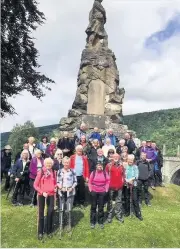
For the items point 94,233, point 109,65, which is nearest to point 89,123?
point 109,65

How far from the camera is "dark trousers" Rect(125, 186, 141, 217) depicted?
1160 centimetres

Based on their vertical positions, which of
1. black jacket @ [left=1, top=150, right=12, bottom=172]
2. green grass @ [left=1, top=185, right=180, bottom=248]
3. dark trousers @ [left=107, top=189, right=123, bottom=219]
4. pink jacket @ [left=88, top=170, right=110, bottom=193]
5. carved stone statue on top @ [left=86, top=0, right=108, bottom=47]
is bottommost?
green grass @ [left=1, top=185, right=180, bottom=248]

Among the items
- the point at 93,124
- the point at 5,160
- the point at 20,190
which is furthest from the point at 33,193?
the point at 93,124

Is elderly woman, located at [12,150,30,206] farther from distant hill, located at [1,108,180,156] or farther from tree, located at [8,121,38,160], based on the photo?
distant hill, located at [1,108,180,156]

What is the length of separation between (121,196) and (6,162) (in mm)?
5508

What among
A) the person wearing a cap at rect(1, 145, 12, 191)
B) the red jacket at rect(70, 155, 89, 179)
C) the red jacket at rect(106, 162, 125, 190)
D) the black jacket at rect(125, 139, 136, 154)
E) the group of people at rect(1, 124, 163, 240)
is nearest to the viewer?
the group of people at rect(1, 124, 163, 240)

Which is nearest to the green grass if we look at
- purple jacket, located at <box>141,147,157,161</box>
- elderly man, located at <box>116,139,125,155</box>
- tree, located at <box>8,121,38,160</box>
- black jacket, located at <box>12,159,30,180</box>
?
black jacket, located at <box>12,159,30,180</box>

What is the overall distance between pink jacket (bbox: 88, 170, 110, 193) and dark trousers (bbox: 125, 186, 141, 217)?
54.5 inches

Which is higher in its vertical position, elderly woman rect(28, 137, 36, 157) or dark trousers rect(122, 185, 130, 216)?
elderly woman rect(28, 137, 36, 157)

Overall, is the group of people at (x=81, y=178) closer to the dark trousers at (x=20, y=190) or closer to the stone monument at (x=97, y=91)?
the dark trousers at (x=20, y=190)

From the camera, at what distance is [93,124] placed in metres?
18.0

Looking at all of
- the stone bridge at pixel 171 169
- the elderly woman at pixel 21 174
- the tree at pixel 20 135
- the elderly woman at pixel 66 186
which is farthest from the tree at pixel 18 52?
the tree at pixel 20 135

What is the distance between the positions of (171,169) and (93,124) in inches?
1729

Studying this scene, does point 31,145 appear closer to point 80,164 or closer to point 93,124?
point 80,164
